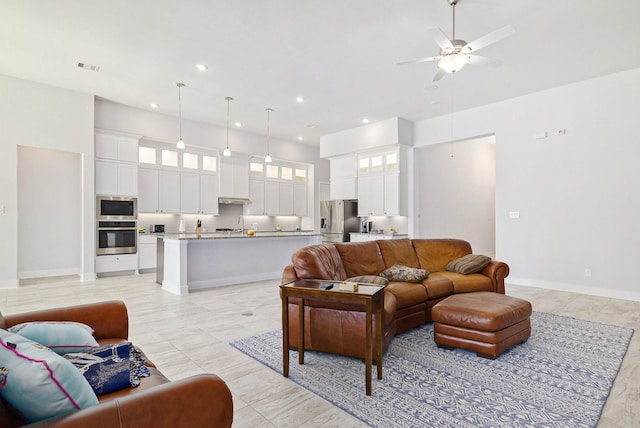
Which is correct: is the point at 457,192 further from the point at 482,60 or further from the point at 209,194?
the point at 209,194

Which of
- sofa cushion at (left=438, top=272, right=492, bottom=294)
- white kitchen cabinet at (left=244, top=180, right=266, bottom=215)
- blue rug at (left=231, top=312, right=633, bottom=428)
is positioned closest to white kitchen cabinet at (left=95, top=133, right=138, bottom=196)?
white kitchen cabinet at (left=244, top=180, right=266, bottom=215)

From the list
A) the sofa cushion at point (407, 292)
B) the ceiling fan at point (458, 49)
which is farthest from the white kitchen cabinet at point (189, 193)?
the ceiling fan at point (458, 49)

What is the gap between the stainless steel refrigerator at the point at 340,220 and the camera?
8.62m

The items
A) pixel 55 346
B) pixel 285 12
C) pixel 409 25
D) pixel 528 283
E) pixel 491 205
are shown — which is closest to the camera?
pixel 55 346

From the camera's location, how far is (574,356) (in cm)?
294

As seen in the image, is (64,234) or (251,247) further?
(64,234)

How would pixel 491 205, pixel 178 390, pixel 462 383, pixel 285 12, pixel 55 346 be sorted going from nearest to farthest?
pixel 178 390 → pixel 55 346 → pixel 462 383 → pixel 285 12 → pixel 491 205

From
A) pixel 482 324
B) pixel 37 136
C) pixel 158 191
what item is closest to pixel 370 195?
pixel 158 191

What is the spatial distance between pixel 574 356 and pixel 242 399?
2.76 meters

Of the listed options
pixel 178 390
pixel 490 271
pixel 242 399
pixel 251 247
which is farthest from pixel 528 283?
pixel 178 390

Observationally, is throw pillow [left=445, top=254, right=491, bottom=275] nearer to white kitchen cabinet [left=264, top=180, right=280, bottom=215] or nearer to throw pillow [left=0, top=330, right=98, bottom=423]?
throw pillow [left=0, top=330, right=98, bottom=423]

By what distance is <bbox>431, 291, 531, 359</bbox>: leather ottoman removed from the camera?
284cm

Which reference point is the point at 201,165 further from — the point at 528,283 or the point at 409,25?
the point at 528,283

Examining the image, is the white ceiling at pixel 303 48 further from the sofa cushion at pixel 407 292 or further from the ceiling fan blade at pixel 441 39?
the sofa cushion at pixel 407 292
